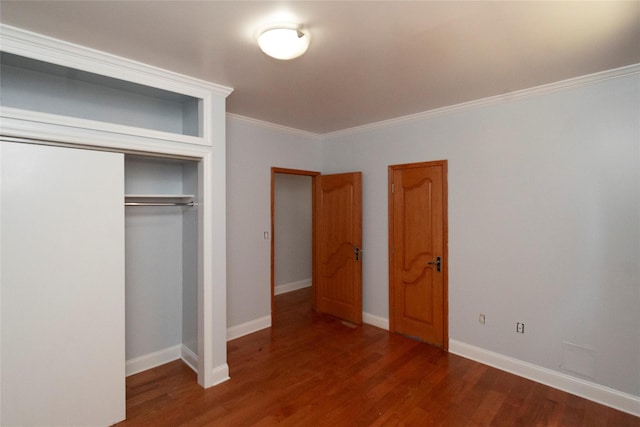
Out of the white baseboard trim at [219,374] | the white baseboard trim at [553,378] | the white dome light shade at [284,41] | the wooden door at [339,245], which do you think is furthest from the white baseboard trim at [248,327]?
the white dome light shade at [284,41]

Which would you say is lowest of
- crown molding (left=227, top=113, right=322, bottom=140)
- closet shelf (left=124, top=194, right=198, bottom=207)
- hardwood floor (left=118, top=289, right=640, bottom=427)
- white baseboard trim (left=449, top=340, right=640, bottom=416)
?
hardwood floor (left=118, top=289, right=640, bottom=427)

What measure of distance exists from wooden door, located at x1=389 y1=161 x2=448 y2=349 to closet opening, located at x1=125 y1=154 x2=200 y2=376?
7.50ft

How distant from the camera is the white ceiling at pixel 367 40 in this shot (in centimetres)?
168

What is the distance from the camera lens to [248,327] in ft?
12.5

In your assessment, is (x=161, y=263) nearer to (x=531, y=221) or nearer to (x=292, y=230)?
(x=292, y=230)

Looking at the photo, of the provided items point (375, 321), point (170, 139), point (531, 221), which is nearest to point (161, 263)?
point (170, 139)

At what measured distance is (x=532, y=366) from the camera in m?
2.83

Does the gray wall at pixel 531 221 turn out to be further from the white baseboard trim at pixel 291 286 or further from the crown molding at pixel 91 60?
the white baseboard trim at pixel 291 286

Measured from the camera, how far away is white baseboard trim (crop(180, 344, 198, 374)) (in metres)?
2.98

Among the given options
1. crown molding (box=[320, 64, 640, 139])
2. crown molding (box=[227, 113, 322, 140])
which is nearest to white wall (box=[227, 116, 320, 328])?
crown molding (box=[227, 113, 322, 140])

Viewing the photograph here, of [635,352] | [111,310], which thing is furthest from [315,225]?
[635,352]

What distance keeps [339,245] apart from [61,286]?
3.00m

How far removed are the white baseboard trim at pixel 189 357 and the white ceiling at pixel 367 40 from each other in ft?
8.45

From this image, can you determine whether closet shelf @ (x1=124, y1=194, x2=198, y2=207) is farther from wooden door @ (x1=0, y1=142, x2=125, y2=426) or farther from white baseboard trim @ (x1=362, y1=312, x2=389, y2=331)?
white baseboard trim @ (x1=362, y1=312, x2=389, y2=331)
